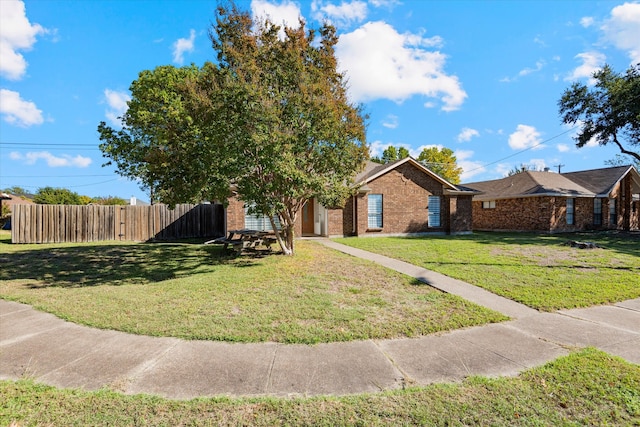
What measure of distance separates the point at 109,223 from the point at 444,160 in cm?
4231

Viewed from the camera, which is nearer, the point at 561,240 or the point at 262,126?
the point at 262,126

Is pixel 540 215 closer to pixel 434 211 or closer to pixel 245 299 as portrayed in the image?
pixel 434 211

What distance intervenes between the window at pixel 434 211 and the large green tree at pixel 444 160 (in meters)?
28.7

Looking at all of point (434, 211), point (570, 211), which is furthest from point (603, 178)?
point (434, 211)

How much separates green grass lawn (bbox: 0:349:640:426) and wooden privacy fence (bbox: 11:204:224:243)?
54.8 ft

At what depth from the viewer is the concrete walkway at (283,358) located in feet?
10.5

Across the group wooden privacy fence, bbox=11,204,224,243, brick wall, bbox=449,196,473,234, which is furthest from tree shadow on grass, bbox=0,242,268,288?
brick wall, bbox=449,196,473,234

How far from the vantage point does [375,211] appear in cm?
1806

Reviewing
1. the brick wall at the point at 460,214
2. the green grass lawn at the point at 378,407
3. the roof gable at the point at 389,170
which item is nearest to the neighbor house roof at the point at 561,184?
the brick wall at the point at 460,214

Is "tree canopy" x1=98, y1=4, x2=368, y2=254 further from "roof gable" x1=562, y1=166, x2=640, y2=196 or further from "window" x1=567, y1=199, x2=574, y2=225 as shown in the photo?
"roof gable" x1=562, y1=166, x2=640, y2=196

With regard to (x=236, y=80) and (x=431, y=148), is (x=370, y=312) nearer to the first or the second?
(x=236, y=80)

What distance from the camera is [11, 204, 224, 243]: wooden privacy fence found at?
16.4 m

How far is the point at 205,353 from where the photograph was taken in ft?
12.7

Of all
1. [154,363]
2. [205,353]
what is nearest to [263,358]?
[205,353]
